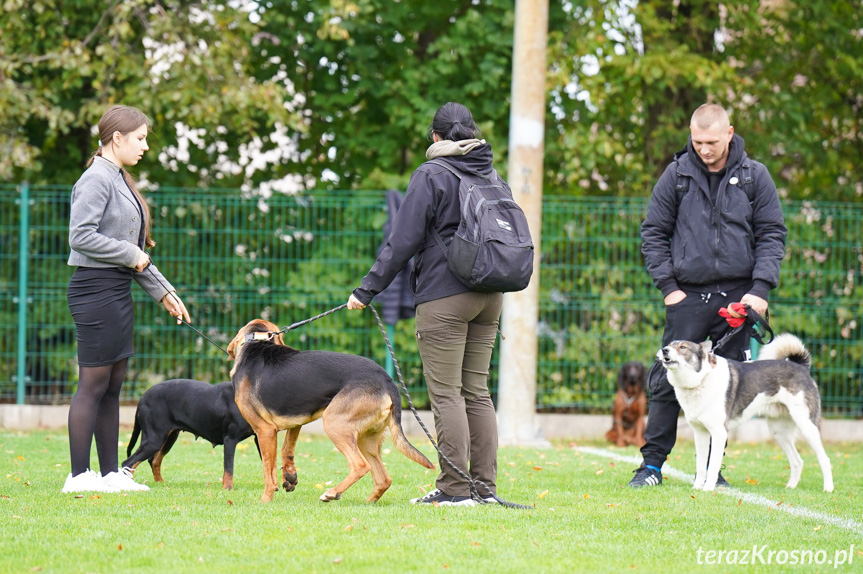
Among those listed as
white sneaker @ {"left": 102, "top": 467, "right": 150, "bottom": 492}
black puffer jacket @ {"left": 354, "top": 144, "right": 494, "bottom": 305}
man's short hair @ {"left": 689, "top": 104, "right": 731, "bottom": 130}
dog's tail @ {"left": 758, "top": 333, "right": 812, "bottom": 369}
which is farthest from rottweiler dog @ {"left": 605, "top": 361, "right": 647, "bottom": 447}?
white sneaker @ {"left": 102, "top": 467, "right": 150, "bottom": 492}

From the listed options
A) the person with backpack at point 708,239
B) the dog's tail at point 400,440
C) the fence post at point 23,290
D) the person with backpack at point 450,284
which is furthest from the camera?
the fence post at point 23,290

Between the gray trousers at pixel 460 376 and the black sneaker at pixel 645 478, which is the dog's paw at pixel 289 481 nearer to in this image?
the gray trousers at pixel 460 376

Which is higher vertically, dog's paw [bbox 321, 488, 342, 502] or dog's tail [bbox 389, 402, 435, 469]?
dog's tail [bbox 389, 402, 435, 469]

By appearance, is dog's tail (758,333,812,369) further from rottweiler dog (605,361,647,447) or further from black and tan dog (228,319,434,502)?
rottweiler dog (605,361,647,447)

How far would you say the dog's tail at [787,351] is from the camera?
6371 millimetres

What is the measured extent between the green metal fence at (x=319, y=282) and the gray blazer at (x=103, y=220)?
4.67 meters

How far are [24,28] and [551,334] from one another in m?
6.53

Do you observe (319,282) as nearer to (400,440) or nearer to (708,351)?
(708,351)

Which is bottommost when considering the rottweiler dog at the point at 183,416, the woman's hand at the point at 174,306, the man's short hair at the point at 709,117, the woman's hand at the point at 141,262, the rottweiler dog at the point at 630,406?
the rottweiler dog at the point at 630,406

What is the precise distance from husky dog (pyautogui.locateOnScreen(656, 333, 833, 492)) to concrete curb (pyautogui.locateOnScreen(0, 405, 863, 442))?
3931 mm

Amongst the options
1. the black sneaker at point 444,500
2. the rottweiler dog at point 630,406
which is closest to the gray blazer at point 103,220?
the black sneaker at point 444,500

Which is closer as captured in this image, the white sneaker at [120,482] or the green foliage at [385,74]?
the white sneaker at [120,482]

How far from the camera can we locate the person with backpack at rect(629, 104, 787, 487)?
5871 millimetres

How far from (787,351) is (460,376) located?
2657 millimetres
